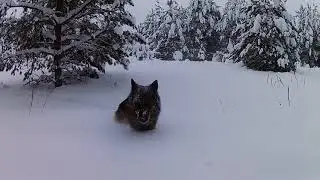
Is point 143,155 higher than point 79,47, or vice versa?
point 79,47

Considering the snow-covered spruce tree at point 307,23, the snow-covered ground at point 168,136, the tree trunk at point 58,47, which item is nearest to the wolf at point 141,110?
the snow-covered ground at point 168,136

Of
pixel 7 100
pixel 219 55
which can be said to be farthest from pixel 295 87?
pixel 219 55

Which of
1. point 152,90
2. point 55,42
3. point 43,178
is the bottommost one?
point 43,178

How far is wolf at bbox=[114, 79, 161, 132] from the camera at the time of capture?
251 inches

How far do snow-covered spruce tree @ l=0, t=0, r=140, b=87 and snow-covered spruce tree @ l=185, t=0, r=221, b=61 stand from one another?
2754 cm

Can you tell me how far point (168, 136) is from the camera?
254 inches

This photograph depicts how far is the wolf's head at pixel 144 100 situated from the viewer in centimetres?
636

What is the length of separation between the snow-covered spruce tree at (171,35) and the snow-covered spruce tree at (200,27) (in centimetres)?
75

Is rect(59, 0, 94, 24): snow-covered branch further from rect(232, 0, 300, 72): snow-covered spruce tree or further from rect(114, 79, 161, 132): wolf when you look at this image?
rect(232, 0, 300, 72): snow-covered spruce tree

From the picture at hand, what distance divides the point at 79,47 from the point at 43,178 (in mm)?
4723

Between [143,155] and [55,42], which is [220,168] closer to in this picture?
[143,155]

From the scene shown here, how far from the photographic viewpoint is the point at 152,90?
6.80 m

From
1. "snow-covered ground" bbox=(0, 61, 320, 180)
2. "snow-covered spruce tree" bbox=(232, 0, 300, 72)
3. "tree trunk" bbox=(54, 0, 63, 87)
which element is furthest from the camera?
"snow-covered spruce tree" bbox=(232, 0, 300, 72)

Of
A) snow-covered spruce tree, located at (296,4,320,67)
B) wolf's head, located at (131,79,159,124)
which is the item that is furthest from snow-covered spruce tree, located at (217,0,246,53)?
wolf's head, located at (131,79,159,124)
